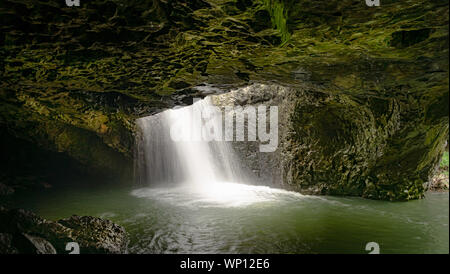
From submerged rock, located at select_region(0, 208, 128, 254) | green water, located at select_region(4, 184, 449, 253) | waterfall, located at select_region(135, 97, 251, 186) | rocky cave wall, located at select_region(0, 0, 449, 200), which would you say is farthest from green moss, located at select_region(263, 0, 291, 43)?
waterfall, located at select_region(135, 97, 251, 186)

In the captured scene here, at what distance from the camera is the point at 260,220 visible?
22.5ft

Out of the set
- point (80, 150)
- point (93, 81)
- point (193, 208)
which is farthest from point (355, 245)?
point (80, 150)

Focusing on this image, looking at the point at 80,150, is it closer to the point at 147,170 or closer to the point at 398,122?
the point at 147,170

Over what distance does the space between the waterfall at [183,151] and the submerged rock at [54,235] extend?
25.5 feet

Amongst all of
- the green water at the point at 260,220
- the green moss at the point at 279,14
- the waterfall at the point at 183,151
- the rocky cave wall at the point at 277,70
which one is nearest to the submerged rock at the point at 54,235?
the green water at the point at 260,220

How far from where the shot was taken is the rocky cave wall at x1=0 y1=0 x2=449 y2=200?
3.80 m

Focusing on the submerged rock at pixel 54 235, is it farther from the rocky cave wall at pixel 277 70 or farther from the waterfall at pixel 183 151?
the waterfall at pixel 183 151

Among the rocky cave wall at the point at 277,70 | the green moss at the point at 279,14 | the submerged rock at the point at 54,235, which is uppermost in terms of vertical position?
the green moss at the point at 279,14

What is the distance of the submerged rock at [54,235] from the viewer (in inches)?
163

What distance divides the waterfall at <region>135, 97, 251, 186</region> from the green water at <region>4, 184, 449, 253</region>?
2863 millimetres

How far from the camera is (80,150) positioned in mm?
11781

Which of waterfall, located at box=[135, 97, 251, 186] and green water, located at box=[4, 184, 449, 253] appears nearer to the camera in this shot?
green water, located at box=[4, 184, 449, 253]

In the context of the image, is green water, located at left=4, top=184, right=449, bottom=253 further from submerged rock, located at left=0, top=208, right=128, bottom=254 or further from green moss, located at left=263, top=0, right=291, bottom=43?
green moss, located at left=263, top=0, right=291, bottom=43
